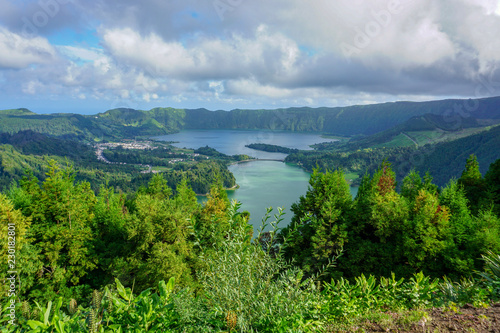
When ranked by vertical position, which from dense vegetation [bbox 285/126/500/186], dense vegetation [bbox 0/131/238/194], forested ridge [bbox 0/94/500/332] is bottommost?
dense vegetation [bbox 0/131/238/194]

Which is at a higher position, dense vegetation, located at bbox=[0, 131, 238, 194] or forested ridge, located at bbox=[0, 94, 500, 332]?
forested ridge, located at bbox=[0, 94, 500, 332]

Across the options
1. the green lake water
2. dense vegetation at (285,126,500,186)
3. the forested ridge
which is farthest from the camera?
dense vegetation at (285,126,500,186)

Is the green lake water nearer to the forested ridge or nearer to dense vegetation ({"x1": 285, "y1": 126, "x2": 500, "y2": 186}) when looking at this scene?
dense vegetation ({"x1": 285, "y1": 126, "x2": 500, "y2": 186})

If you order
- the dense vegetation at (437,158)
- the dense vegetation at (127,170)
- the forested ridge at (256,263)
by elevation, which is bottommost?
the dense vegetation at (127,170)

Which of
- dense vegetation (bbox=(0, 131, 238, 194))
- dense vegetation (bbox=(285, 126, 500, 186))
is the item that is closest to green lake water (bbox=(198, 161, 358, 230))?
dense vegetation (bbox=(0, 131, 238, 194))

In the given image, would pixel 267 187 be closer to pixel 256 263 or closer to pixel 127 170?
pixel 256 263

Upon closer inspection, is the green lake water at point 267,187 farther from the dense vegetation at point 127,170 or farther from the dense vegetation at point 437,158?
the dense vegetation at point 437,158

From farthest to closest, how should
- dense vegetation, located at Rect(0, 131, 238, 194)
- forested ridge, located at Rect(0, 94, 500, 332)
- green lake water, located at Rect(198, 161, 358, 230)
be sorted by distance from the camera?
dense vegetation, located at Rect(0, 131, 238, 194) → green lake water, located at Rect(198, 161, 358, 230) → forested ridge, located at Rect(0, 94, 500, 332)

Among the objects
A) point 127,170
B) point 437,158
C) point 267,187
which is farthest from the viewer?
point 127,170

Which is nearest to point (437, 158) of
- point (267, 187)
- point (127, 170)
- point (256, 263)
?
point (267, 187)

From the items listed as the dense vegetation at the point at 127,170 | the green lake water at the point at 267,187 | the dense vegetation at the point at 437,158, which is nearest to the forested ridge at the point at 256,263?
the green lake water at the point at 267,187

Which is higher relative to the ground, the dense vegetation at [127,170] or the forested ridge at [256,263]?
the forested ridge at [256,263]
